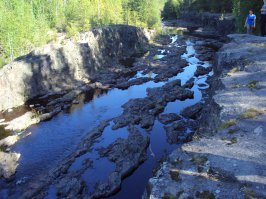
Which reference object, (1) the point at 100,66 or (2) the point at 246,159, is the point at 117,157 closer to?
(2) the point at 246,159

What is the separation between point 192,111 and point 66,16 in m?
69.8

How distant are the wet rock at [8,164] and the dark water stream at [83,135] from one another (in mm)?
500

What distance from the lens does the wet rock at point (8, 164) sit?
27562 millimetres

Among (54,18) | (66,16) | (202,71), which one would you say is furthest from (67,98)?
(66,16)

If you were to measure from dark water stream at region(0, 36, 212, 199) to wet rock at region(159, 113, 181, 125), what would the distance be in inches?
24.5

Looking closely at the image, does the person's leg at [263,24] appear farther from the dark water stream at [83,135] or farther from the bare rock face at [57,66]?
the bare rock face at [57,66]

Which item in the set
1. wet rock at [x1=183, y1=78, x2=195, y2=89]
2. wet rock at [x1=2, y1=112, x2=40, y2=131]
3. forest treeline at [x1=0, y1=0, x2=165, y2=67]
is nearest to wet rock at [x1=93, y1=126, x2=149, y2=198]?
wet rock at [x1=2, y1=112, x2=40, y2=131]

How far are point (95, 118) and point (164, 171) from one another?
2270cm

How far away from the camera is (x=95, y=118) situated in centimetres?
3888

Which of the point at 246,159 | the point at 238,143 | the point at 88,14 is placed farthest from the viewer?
the point at 88,14

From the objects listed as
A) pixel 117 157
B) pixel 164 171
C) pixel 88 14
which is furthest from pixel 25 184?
pixel 88 14

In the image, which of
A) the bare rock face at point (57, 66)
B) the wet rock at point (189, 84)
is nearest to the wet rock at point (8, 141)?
the bare rock face at point (57, 66)

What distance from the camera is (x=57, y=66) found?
55.2 m

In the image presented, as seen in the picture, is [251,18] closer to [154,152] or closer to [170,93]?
[170,93]
